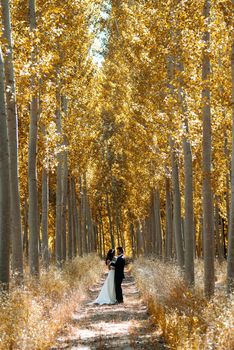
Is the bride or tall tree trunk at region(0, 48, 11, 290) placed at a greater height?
tall tree trunk at region(0, 48, 11, 290)

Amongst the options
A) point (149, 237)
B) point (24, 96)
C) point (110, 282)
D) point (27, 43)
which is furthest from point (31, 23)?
point (149, 237)

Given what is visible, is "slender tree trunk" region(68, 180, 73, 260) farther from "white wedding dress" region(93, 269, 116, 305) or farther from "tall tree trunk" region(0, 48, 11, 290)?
"tall tree trunk" region(0, 48, 11, 290)

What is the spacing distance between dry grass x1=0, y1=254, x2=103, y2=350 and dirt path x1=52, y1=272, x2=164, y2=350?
0.33 metres

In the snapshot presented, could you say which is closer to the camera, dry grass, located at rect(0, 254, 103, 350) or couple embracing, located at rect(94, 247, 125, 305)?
dry grass, located at rect(0, 254, 103, 350)

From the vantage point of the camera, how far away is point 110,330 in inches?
477

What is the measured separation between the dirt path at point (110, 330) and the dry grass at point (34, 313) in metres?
0.33

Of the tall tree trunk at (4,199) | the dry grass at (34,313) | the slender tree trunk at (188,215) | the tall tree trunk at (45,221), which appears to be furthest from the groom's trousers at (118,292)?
the tall tree trunk at (4,199)

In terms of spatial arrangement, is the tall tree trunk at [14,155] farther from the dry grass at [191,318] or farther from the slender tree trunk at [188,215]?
the slender tree trunk at [188,215]

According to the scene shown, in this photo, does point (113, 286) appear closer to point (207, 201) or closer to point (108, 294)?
point (108, 294)

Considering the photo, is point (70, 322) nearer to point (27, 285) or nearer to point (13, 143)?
point (27, 285)

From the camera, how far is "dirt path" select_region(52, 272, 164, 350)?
1008 cm

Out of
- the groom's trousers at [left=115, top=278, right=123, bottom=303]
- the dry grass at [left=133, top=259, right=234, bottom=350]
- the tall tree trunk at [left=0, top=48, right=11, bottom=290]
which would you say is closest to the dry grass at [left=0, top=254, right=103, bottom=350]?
the tall tree trunk at [left=0, top=48, right=11, bottom=290]

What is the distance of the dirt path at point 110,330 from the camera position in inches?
397

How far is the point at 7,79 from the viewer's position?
1227 centimetres
